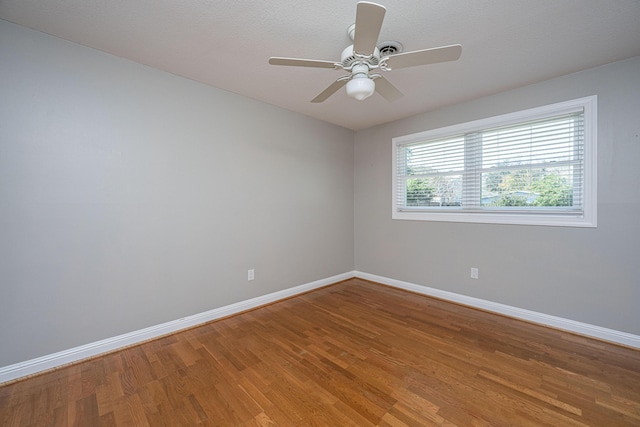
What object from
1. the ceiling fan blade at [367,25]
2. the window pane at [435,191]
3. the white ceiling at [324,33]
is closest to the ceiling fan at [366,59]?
the ceiling fan blade at [367,25]

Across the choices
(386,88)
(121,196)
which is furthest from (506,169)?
(121,196)

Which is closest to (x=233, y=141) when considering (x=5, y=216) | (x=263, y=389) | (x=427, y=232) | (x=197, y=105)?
(x=197, y=105)

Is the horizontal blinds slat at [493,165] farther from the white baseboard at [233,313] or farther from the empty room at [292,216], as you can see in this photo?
the white baseboard at [233,313]

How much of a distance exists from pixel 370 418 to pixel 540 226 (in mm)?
2533

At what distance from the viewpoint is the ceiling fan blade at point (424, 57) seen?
146 centimetres

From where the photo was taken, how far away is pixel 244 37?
1934 mm

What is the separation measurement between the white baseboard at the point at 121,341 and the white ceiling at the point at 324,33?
7.86 ft

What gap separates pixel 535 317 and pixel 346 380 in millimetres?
2220

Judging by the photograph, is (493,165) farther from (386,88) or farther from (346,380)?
(346,380)

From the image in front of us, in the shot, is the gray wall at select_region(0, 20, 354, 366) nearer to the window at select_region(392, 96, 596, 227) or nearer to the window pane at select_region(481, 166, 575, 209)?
the window at select_region(392, 96, 596, 227)

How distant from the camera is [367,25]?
50.2 inches

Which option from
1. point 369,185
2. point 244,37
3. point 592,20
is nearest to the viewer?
point 592,20

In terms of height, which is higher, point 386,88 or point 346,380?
point 386,88

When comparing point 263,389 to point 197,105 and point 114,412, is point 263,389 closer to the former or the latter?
point 114,412
